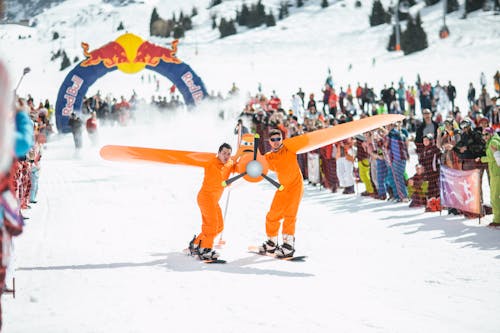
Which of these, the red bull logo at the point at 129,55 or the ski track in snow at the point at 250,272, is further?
the red bull logo at the point at 129,55

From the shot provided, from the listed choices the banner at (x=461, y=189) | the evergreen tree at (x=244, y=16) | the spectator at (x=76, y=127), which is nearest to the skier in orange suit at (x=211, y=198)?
the banner at (x=461, y=189)

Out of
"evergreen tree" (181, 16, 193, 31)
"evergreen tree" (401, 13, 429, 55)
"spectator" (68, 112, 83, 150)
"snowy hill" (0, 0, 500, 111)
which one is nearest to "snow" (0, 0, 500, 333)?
"spectator" (68, 112, 83, 150)

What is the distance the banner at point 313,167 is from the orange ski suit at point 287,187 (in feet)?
23.1

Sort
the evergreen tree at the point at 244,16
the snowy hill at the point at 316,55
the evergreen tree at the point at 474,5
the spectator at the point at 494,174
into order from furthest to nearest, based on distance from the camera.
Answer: the evergreen tree at the point at 244,16 → the evergreen tree at the point at 474,5 → the snowy hill at the point at 316,55 → the spectator at the point at 494,174

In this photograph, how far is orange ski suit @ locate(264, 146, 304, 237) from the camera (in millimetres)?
7867

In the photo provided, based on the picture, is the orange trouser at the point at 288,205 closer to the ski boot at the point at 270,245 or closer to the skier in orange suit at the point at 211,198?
the ski boot at the point at 270,245

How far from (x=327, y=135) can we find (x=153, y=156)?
2.22 metres

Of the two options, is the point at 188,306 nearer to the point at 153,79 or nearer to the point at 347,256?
the point at 347,256

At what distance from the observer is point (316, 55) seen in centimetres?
5169

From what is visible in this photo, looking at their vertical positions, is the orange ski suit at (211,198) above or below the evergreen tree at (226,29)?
below

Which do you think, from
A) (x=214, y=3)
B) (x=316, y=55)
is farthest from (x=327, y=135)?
(x=214, y=3)

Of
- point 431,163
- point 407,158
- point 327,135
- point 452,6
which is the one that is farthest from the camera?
point 452,6

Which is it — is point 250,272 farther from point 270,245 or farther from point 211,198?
point 211,198

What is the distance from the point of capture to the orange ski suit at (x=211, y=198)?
25.7 feet
